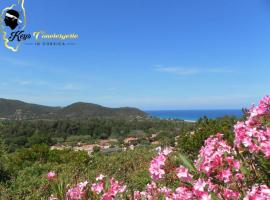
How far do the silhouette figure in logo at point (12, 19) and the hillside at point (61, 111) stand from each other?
86.6m

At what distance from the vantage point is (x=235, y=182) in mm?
2303

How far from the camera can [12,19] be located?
1284cm

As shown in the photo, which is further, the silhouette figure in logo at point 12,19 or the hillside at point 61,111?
the hillside at point 61,111

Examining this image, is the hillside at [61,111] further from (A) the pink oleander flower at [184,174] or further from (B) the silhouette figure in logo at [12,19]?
(A) the pink oleander flower at [184,174]

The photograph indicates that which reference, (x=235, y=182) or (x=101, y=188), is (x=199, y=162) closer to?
(x=235, y=182)

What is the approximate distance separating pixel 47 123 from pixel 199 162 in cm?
6184

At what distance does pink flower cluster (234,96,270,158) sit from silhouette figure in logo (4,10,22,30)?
38.3ft

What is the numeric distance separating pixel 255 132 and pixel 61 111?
10803 centimetres

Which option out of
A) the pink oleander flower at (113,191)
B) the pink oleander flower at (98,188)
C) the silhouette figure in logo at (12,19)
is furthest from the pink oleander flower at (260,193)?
the silhouette figure in logo at (12,19)

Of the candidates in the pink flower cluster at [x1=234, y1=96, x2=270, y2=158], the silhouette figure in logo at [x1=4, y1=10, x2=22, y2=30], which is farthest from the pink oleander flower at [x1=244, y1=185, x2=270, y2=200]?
the silhouette figure in logo at [x1=4, y1=10, x2=22, y2=30]

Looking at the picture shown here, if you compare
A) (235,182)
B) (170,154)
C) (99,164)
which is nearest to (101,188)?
(170,154)

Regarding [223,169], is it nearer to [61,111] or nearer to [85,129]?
[85,129]

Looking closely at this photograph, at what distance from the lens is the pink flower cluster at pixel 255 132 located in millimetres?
2127

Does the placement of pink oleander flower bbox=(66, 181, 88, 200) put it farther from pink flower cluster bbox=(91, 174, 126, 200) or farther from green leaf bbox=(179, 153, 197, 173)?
green leaf bbox=(179, 153, 197, 173)
